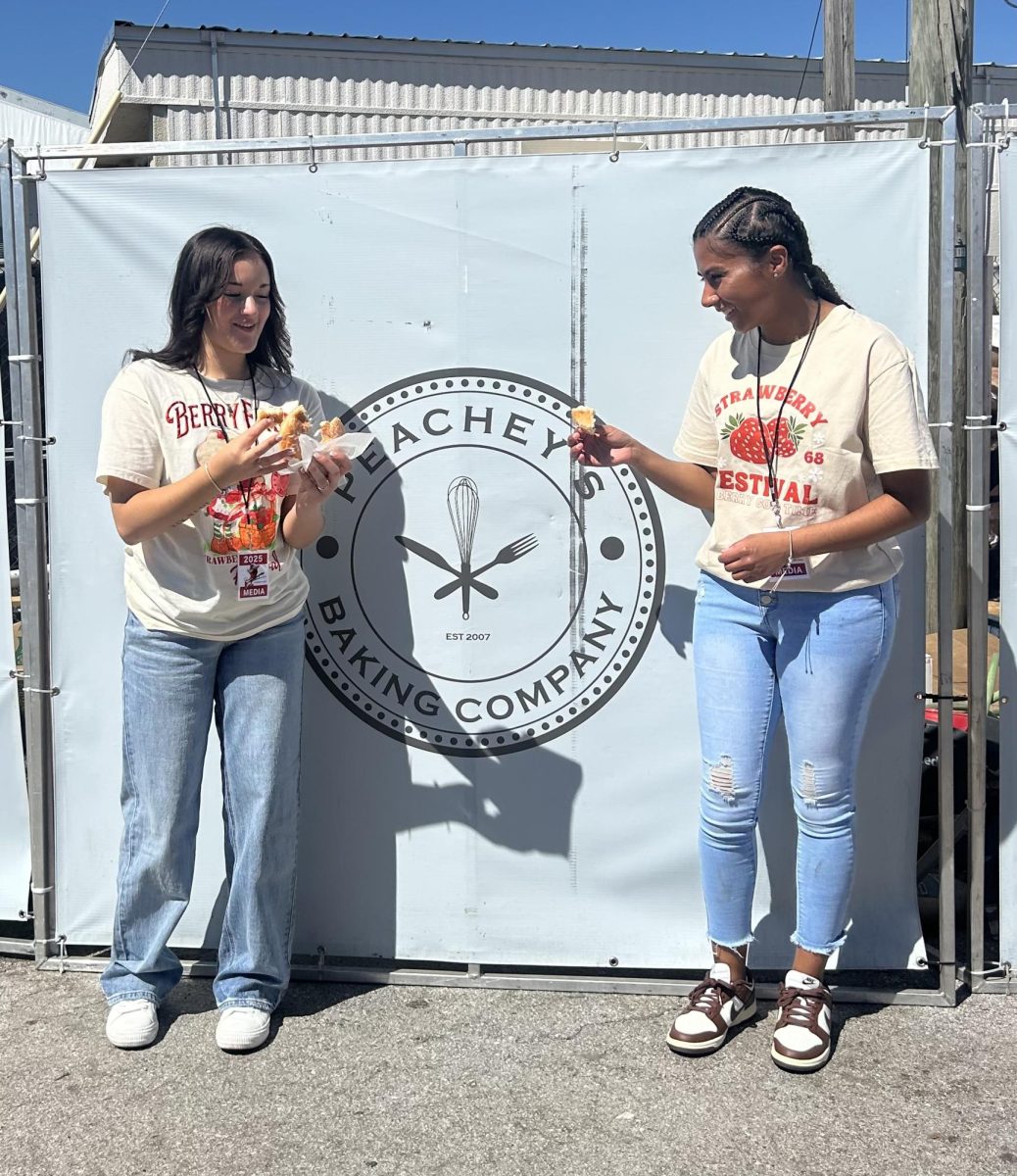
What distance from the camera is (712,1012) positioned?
119 inches

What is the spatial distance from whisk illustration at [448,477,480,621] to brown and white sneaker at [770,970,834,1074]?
53.6 inches

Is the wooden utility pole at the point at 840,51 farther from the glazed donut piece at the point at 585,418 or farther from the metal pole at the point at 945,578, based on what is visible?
the glazed donut piece at the point at 585,418

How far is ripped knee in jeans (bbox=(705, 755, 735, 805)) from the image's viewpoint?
300cm

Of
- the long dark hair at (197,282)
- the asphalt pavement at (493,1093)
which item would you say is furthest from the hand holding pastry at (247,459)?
the asphalt pavement at (493,1093)

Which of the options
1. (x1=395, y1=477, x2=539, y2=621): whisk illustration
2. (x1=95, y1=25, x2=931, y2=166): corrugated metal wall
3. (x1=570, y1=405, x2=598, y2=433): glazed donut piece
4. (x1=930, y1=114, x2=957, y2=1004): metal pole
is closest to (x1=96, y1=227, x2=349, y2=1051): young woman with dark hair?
(x1=395, y1=477, x2=539, y2=621): whisk illustration

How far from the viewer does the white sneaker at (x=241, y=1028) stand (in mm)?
3020

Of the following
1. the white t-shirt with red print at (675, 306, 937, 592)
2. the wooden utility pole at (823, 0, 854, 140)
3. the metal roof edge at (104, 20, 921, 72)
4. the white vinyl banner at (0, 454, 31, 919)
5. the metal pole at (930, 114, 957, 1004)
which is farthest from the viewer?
the metal roof edge at (104, 20, 921, 72)

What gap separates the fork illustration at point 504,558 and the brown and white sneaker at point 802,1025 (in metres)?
1.35

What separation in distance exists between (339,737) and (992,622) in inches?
87.6

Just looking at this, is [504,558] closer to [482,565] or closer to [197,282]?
[482,565]

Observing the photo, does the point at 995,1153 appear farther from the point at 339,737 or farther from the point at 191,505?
the point at 191,505

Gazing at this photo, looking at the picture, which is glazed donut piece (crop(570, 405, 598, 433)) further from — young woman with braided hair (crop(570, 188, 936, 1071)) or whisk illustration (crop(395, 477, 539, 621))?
whisk illustration (crop(395, 477, 539, 621))

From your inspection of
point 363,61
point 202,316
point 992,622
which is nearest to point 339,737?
point 202,316

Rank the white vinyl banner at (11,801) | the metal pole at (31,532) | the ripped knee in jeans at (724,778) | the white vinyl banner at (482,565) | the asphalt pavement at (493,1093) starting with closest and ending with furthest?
the asphalt pavement at (493,1093), the ripped knee in jeans at (724,778), the white vinyl banner at (482,565), the metal pole at (31,532), the white vinyl banner at (11,801)
